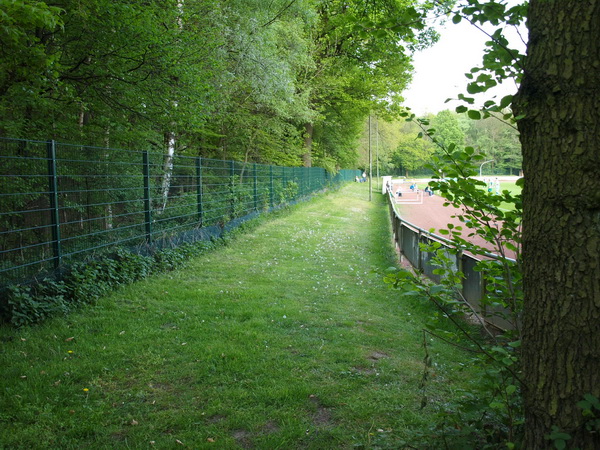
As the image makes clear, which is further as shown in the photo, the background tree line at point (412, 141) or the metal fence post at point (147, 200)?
the background tree line at point (412, 141)

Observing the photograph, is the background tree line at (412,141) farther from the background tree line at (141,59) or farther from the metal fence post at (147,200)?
the metal fence post at (147,200)

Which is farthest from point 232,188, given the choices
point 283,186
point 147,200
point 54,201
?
point 54,201

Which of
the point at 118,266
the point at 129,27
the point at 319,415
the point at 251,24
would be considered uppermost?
the point at 251,24

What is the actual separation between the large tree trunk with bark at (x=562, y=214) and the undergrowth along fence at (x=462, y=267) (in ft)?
2.27

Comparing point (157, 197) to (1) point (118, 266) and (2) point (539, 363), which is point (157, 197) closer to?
(1) point (118, 266)

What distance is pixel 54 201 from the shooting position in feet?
21.8

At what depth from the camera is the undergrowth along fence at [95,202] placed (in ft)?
21.3

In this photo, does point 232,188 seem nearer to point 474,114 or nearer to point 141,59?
point 141,59

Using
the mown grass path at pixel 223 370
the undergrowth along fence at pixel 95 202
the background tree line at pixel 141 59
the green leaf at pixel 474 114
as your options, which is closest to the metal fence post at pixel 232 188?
the undergrowth along fence at pixel 95 202

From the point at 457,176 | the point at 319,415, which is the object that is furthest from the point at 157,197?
the point at 457,176

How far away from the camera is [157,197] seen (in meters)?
9.90

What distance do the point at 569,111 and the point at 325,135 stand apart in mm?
38129

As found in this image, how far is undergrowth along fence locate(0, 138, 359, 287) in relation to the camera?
21.3 ft

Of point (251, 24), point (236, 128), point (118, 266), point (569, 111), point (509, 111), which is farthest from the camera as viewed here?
point (236, 128)
